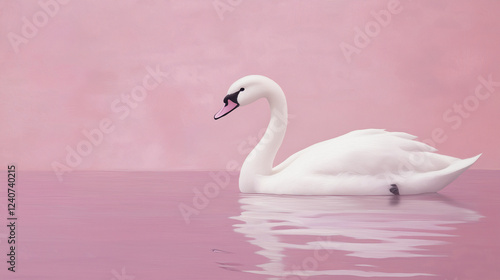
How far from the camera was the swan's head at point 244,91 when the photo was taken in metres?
4.91

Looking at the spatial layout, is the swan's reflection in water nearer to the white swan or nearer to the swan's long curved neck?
the white swan

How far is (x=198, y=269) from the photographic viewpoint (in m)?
2.33

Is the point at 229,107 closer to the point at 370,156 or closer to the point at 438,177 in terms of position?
the point at 370,156

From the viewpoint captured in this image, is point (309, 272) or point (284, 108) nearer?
point (309, 272)

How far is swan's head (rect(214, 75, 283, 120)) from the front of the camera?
16.1 feet

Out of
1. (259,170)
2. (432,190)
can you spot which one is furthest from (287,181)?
(432,190)

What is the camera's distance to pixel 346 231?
10.2ft

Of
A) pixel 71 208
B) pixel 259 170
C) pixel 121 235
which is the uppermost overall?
pixel 259 170

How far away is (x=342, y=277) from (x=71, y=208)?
2364mm

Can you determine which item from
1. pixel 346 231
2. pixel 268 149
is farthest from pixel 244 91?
pixel 346 231

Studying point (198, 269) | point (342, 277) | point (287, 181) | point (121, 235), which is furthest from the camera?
point (287, 181)

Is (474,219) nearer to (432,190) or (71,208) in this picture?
(432,190)

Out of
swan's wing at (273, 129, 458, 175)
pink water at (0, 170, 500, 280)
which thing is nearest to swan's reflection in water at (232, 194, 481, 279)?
pink water at (0, 170, 500, 280)

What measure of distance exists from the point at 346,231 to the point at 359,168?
4.58 ft
